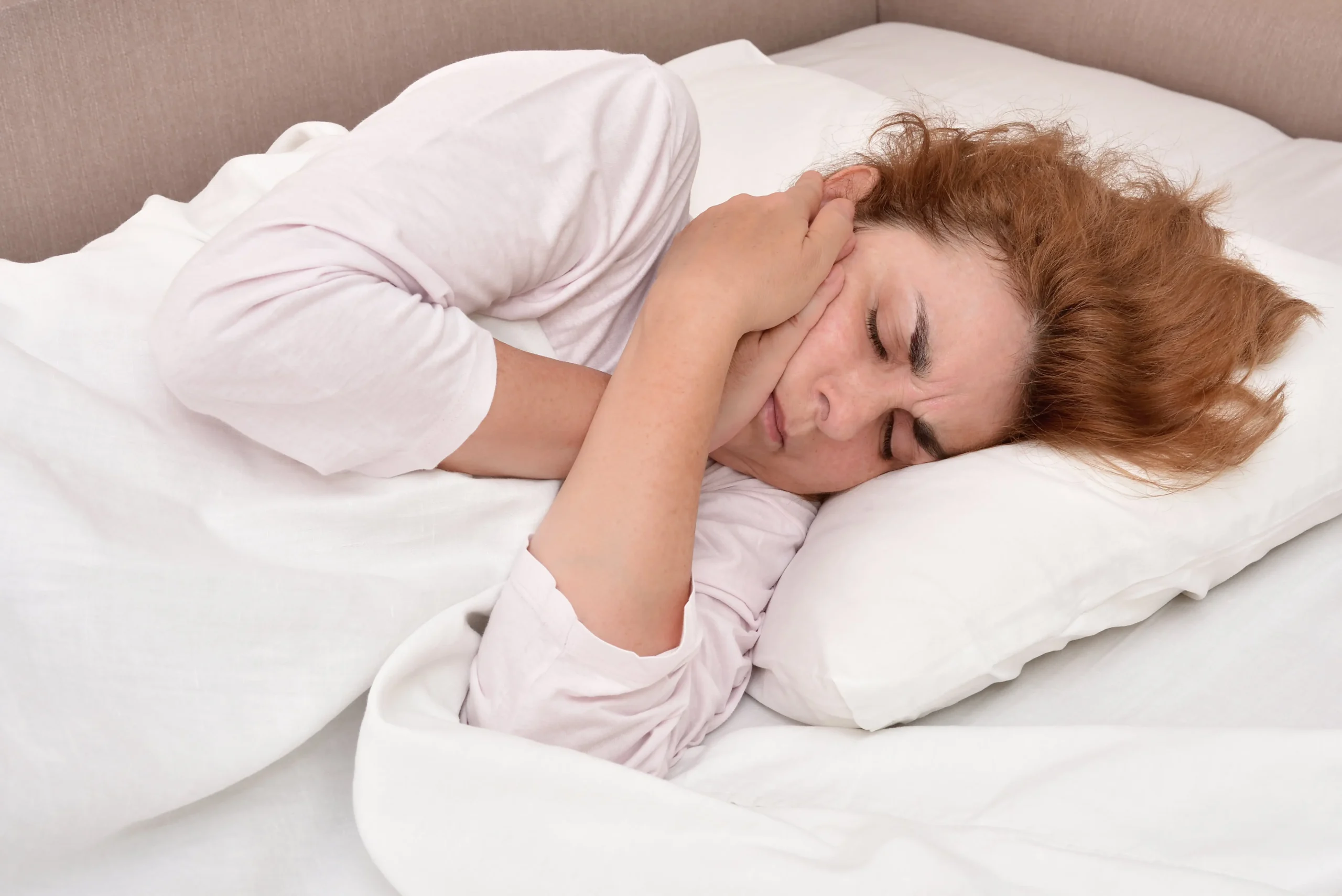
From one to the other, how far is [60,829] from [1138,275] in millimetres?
1070

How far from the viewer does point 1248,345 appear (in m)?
1.17

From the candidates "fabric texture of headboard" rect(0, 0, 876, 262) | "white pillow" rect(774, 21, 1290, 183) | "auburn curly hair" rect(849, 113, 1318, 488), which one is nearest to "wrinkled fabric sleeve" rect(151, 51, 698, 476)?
"auburn curly hair" rect(849, 113, 1318, 488)

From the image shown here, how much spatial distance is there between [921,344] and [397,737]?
585 millimetres

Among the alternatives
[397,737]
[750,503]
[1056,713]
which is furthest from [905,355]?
[397,737]

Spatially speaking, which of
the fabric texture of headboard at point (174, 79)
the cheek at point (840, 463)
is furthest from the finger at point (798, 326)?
the fabric texture of headboard at point (174, 79)

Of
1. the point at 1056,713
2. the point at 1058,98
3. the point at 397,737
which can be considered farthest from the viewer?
the point at 1058,98

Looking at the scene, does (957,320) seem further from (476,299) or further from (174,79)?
(174,79)

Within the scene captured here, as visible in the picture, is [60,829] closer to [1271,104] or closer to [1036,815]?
[1036,815]

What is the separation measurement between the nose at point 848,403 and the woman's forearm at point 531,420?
0.21 metres

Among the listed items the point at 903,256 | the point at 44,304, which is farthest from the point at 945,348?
the point at 44,304

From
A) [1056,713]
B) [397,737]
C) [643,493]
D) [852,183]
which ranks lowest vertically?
[1056,713]

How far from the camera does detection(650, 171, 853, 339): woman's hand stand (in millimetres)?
1012

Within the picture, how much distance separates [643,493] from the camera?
0.95 metres

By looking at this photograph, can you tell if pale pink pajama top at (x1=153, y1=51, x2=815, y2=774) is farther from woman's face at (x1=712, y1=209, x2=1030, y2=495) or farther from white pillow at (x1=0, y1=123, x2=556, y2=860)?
woman's face at (x1=712, y1=209, x2=1030, y2=495)
